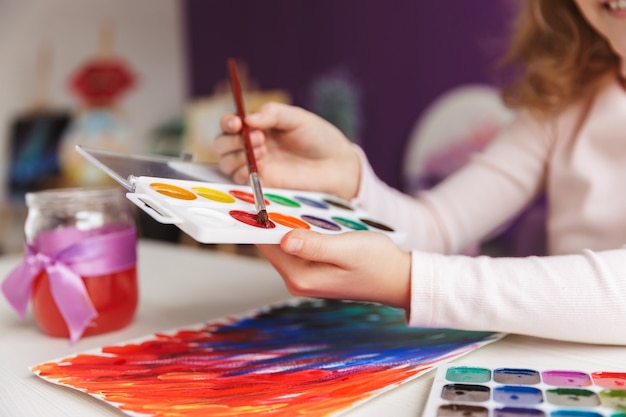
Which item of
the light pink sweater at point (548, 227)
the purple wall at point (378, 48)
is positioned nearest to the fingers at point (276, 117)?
the light pink sweater at point (548, 227)

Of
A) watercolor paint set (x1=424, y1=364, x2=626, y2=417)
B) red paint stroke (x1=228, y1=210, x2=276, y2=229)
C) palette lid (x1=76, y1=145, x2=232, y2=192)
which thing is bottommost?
watercolor paint set (x1=424, y1=364, x2=626, y2=417)

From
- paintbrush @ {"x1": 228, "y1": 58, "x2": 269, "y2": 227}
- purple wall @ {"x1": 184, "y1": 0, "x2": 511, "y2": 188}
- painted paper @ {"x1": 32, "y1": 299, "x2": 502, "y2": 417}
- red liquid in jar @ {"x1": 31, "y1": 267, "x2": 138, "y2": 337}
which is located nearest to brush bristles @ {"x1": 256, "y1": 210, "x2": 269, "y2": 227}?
paintbrush @ {"x1": 228, "y1": 58, "x2": 269, "y2": 227}

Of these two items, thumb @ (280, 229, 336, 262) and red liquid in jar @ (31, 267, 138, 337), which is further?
red liquid in jar @ (31, 267, 138, 337)

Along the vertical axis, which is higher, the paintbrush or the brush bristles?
the paintbrush

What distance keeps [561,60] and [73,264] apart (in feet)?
2.21

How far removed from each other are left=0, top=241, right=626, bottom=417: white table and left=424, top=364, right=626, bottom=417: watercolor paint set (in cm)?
2

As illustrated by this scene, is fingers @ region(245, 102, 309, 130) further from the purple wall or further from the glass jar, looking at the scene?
the purple wall

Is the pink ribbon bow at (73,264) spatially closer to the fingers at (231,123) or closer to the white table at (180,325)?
the white table at (180,325)

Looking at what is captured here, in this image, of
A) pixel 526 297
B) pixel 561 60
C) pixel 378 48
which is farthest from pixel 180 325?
pixel 378 48

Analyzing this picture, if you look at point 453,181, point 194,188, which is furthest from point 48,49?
point 194,188

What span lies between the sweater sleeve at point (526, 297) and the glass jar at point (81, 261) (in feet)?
0.92

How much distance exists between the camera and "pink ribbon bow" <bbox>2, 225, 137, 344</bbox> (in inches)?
23.9

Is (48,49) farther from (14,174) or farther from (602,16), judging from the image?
(602,16)

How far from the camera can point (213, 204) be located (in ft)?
1.64
